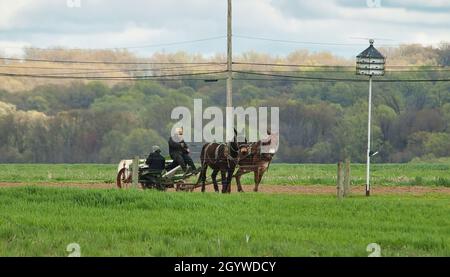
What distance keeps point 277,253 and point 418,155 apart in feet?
273

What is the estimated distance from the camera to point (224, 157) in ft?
107

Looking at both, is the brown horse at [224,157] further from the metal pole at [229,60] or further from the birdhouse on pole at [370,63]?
the metal pole at [229,60]

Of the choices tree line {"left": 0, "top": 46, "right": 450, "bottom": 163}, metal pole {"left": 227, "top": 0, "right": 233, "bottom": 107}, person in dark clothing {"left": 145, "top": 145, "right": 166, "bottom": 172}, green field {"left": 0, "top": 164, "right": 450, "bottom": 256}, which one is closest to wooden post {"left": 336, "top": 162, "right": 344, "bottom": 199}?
green field {"left": 0, "top": 164, "right": 450, "bottom": 256}

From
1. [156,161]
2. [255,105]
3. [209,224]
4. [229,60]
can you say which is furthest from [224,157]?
[255,105]

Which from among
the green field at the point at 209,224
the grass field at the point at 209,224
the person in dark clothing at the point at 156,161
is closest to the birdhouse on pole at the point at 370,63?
the green field at the point at 209,224

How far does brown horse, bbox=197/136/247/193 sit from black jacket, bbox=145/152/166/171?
5.65ft

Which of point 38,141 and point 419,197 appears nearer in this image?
point 419,197

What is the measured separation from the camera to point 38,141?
324 feet

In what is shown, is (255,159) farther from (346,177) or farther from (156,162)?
(346,177)

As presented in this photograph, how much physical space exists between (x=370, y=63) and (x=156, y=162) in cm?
740

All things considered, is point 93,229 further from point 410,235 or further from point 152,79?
point 152,79

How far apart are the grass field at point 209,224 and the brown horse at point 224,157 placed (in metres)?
5.11

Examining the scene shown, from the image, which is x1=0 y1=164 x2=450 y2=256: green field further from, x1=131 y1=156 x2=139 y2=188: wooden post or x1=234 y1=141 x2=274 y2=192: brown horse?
x1=234 y1=141 x2=274 y2=192: brown horse
